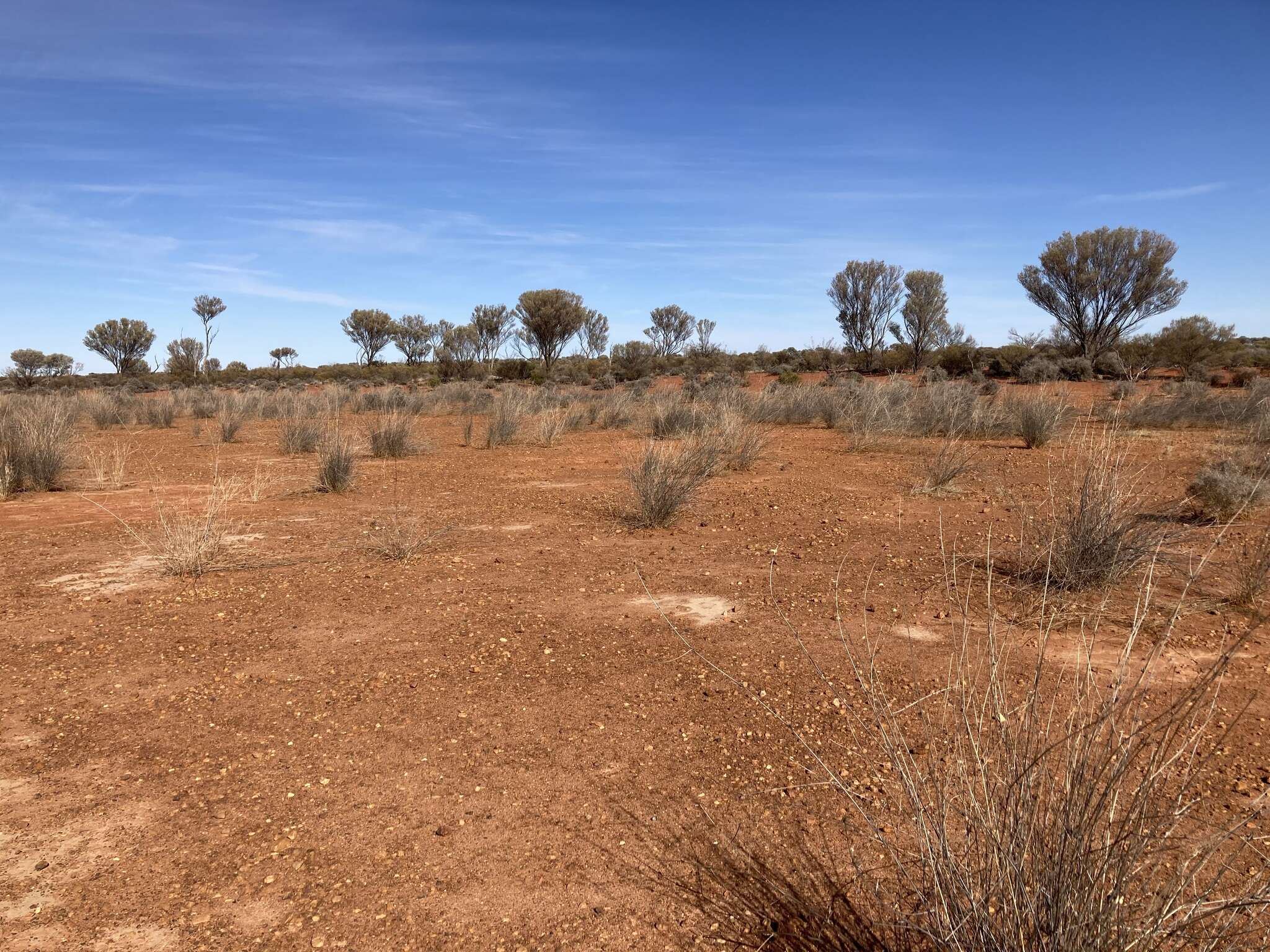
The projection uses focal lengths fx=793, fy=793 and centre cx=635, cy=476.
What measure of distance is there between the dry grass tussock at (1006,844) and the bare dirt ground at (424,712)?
0.18 m

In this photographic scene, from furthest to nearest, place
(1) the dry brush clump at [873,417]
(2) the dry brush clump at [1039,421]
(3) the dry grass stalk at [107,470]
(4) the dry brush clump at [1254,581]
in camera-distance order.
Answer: (1) the dry brush clump at [873,417] < (2) the dry brush clump at [1039,421] < (3) the dry grass stalk at [107,470] < (4) the dry brush clump at [1254,581]

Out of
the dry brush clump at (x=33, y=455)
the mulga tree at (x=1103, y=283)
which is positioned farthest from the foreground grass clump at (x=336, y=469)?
the mulga tree at (x=1103, y=283)

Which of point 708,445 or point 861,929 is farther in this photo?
point 708,445

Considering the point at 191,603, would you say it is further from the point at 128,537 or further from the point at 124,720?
the point at 128,537

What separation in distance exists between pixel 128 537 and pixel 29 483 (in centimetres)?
401

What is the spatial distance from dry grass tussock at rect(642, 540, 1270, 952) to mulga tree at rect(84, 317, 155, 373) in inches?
2280

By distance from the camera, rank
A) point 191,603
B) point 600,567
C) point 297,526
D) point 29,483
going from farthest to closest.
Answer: point 29,483 → point 297,526 → point 600,567 → point 191,603

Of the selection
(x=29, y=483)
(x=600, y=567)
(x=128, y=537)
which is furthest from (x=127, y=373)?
(x=600, y=567)

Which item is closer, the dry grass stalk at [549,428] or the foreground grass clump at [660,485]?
the foreground grass clump at [660,485]

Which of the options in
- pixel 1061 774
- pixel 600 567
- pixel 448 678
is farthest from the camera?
pixel 600 567

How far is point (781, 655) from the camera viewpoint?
4.41m

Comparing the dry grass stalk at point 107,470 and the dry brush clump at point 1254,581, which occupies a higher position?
the dry grass stalk at point 107,470

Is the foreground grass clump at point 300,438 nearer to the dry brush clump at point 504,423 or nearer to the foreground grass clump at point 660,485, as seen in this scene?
the dry brush clump at point 504,423

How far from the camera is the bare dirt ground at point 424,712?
251 cm
